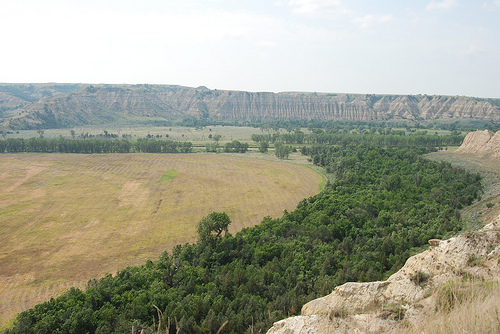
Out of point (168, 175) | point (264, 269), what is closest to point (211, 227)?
point (264, 269)

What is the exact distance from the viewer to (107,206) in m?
56.9

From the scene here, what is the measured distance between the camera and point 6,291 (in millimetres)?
31375

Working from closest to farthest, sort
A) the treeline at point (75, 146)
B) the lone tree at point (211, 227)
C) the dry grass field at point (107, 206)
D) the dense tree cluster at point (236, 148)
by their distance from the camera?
the lone tree at point (211, 227) < the dry grass field at point (107, 206) < the treeline at point (75, 146) < the dense tree cluster at point (236, 148)

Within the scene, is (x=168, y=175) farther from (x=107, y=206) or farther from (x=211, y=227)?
(x=211, y=227)

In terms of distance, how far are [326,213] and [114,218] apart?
108ft

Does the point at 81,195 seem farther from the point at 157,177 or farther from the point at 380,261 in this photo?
the point at 380,261

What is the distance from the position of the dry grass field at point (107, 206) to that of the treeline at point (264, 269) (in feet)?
30.6

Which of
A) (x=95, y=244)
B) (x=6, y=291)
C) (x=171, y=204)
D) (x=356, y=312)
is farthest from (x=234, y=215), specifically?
(x=356, y=312)

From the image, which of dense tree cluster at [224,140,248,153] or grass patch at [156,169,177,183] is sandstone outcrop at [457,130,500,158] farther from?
grass patch at [156,169,177,183]

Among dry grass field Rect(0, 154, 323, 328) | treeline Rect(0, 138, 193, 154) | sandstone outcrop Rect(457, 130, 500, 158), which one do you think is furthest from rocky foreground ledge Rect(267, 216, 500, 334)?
treeline Rect(0, 138, 193, 154)

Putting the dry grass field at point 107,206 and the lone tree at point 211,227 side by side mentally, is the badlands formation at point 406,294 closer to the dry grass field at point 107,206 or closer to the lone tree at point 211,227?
the lone tree at point 211,227

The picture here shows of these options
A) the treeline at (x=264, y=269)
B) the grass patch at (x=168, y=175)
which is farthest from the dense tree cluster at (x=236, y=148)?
the treeline at (x=264, y=269)

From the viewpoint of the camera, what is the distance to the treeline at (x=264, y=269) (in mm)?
20688

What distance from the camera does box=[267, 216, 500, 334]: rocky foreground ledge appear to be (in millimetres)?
10125
